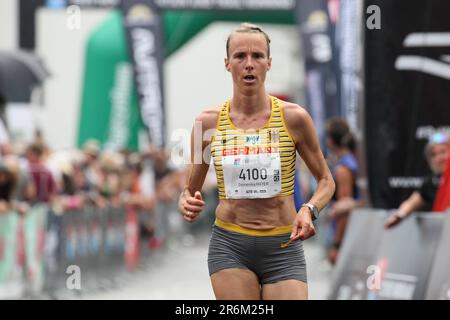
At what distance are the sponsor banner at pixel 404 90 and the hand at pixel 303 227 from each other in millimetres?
5706

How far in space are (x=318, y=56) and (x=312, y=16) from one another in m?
0.89

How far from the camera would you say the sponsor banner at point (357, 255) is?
1212 cm

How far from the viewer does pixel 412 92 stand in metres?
12.4

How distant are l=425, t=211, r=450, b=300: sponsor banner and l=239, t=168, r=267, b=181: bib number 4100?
2988mm

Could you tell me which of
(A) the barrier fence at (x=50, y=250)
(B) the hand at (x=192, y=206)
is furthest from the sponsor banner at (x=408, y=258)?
(B) the hand at (x=192, y=206)

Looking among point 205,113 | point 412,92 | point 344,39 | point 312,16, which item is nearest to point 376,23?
point 412,92

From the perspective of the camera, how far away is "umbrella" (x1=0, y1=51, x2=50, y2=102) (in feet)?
94.7

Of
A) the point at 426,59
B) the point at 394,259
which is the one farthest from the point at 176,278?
the point at 394,259

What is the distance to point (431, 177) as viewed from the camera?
11.5m

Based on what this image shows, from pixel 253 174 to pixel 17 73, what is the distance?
22567mm

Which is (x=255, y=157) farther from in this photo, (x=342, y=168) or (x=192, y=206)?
(x=342, y=168)

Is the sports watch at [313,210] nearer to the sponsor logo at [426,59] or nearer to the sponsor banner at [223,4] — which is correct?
the sponsor logo at [426,59]

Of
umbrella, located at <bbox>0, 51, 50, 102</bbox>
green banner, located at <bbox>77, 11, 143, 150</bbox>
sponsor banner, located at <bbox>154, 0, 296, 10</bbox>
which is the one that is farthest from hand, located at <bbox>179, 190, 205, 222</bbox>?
umbrella, located at <bbox>0, 51, 50, 102</bbox>

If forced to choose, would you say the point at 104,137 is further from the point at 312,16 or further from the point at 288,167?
the point at 288,167
